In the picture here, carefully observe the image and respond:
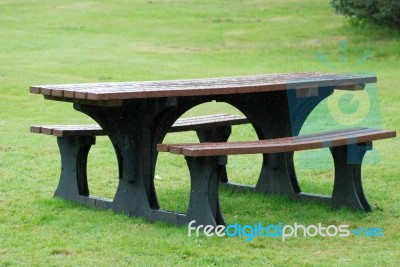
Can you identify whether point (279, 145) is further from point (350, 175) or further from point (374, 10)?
point (374, 10)

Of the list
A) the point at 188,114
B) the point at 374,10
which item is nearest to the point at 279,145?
the point at 188,114

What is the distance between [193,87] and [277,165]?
172cm

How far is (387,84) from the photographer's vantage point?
56.3 feet

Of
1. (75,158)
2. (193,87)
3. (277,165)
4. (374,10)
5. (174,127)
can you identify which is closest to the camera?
(193,87)

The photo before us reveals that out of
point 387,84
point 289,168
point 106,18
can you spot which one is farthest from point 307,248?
point 106,18

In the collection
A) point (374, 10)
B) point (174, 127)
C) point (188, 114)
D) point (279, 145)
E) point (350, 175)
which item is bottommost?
point (350, 175)

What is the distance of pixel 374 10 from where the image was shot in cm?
2312

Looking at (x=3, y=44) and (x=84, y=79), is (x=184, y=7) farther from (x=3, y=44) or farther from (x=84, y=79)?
(x=84, y=79)

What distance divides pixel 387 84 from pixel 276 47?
665cm

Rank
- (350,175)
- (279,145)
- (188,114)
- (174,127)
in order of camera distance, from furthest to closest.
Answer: (188,114), (174,127), (350,175), (279,145)

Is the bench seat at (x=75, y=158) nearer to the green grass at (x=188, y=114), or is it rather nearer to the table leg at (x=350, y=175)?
the green grass at (x=188, y=114)

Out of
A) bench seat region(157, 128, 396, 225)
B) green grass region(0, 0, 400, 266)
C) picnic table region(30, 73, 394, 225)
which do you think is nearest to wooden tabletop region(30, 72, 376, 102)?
picnic table region(30, 73, 394, 225)

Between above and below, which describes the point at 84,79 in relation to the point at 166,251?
above

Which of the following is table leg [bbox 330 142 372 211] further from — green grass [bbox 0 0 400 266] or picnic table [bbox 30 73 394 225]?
green grass [bbox 0 0 400 266]
